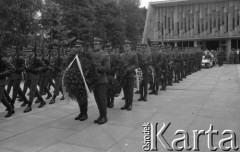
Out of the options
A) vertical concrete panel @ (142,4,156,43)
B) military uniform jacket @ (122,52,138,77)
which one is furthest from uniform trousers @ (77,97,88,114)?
vertical concrete panel @ (142,4,156,43)

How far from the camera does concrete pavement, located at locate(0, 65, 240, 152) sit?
567 centimetres

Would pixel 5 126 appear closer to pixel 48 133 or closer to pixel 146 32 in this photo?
pixel 48 133

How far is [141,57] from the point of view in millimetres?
10016

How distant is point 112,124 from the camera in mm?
7148

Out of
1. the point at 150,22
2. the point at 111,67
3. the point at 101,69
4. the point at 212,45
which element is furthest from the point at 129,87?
the point at 150,22

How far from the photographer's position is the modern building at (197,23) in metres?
40.9

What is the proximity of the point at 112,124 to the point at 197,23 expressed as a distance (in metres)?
38.5

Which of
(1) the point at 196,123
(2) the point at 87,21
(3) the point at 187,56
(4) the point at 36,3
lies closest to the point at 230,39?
(2) the point at 87,21

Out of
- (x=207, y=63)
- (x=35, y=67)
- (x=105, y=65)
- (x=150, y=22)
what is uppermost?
(x=150, y=22)

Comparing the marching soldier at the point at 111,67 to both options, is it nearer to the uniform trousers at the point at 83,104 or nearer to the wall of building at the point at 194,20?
the uniform trousers at the point at 83,104

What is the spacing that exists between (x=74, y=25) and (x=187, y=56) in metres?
15.9

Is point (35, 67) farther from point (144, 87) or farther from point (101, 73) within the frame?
point (144, 87)

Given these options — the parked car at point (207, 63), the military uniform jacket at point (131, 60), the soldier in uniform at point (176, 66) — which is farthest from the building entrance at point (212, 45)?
the military uniform jacket at point (131, 60)

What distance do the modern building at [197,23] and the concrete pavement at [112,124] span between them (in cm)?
3311
